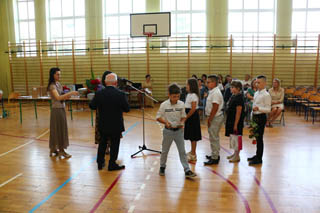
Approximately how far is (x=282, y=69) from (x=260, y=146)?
8483 mm

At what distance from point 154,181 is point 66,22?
11.6 m

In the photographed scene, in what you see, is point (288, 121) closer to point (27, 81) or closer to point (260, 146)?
point (260, 146)

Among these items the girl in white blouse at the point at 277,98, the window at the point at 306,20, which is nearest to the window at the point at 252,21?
the window at the point at 306,20

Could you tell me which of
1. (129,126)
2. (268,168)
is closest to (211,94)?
(268,168)

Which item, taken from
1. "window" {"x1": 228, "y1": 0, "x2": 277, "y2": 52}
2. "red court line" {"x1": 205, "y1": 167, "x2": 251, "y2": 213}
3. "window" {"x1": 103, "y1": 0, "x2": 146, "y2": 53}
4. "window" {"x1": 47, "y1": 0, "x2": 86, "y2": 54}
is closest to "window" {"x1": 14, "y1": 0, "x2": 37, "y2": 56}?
"window" {"x1": 47, "y1": 0, "x2": 86, "y2": 54}

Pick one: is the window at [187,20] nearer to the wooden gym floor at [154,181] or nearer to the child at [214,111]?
the wooden gym floor at [154,181]

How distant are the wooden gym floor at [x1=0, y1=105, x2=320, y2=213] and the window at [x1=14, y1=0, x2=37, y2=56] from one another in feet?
30.1

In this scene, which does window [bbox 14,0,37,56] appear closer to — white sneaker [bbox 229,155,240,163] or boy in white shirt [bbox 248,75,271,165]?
white sneaker [bbox 229,155,240,163]

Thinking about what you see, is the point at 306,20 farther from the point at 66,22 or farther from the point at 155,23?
the point at 66,22

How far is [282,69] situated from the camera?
11469 mm

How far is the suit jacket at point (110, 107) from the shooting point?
3646mm

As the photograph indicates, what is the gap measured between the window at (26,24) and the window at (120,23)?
12.6 ft

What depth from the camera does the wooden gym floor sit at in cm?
295

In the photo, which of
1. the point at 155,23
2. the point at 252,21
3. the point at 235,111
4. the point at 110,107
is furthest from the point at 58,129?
the point at 252,21
